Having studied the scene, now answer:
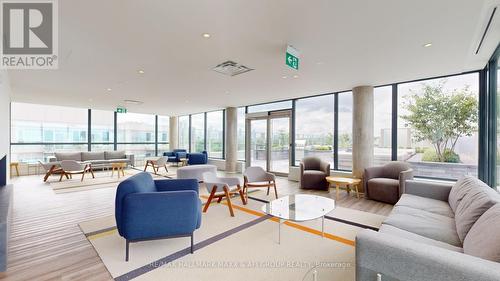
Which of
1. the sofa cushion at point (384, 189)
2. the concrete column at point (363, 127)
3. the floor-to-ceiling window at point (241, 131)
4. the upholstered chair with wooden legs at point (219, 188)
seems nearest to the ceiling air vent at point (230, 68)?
the upholstered chair with wooden legs at point (219, 188)

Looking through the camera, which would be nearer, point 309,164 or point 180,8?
point 180,8

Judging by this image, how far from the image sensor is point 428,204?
8.98 ft

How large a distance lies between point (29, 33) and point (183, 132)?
8.86 m

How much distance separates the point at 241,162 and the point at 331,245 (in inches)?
240

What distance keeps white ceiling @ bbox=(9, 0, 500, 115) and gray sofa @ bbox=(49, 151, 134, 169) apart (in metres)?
3.33

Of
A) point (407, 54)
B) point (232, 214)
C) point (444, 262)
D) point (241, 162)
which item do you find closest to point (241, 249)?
point (232, 214)

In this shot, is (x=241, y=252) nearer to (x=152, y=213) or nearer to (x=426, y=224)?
(x=152, y=213)

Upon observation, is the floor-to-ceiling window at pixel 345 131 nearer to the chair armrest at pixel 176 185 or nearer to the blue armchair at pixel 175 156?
the chair armrest at pixel 176 185

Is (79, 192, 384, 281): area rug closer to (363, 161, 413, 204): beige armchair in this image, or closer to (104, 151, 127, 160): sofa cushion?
(363, 161, 413, 204): beige armchair

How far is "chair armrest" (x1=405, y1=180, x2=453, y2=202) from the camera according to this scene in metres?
2.98

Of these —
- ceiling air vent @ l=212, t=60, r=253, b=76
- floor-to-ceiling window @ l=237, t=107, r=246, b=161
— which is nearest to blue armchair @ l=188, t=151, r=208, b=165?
floor-to-ceiling window @ l=237, t=107, r=246, b=161

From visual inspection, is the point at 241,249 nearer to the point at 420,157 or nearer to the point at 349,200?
the point at 349,200

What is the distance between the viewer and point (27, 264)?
215 cm

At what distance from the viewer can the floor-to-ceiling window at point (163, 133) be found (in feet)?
36.8
